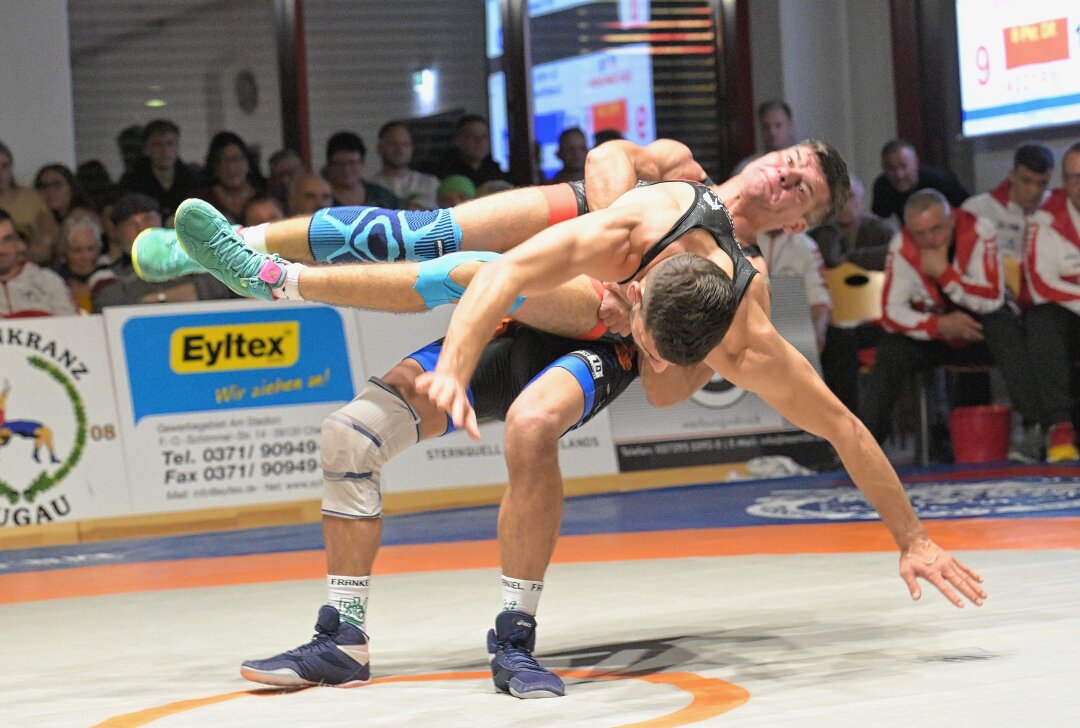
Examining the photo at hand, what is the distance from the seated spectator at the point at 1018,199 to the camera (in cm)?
786

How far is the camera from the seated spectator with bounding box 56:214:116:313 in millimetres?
7172

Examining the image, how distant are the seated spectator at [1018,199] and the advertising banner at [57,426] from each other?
14.3ft

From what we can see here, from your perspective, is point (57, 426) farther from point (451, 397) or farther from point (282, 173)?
point (451, 397)

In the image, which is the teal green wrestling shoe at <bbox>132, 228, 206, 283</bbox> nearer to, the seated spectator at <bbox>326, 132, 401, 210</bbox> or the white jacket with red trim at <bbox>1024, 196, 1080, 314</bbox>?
the seated spectator at <bbox>326, 132, 401, 210</bbox>

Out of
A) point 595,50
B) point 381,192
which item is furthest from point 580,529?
point 595,50

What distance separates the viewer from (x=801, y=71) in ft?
34.9

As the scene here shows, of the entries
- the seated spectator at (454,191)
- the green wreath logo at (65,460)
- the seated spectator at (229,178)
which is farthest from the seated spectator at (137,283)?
the seated spectator at (454,191)

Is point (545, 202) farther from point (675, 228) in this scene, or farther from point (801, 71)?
point (801, 71)

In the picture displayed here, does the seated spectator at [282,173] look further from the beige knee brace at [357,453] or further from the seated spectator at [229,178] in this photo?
the beige knee brace at [357,453]

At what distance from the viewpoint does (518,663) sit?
3051 mm

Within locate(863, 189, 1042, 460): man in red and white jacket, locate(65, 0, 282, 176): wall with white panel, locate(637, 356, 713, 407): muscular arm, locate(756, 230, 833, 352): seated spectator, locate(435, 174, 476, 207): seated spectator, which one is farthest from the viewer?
locate(65, 0, 282, 176): wall with white panel

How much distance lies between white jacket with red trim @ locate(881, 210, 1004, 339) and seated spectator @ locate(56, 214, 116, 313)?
12.3 feet

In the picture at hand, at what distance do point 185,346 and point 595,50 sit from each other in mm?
5123

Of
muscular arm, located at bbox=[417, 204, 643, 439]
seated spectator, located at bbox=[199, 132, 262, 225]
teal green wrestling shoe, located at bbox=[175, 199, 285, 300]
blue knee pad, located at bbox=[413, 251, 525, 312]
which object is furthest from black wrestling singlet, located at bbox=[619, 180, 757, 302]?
seated spectator, located at bbox=[199, 132, 262, 225]
